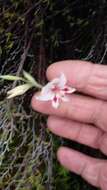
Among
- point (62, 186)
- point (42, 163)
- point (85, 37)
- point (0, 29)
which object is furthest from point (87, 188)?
point (0, 29)

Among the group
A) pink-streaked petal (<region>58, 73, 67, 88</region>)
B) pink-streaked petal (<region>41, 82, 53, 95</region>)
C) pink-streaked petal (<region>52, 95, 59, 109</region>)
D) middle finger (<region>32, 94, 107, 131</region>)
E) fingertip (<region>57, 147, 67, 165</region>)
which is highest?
pink-streaked petal (<region>58, 73, 67, 88</region>)

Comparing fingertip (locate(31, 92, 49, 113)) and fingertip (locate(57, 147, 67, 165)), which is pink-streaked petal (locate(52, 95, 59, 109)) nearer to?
fingertip (locate(31, 92, 49, 113))

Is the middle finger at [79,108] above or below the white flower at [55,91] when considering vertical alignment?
below

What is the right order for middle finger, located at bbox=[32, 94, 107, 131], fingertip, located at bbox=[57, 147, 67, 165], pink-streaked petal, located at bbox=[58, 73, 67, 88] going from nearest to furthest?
pink-streaked petal, located at bbox=[58, 73, 67, 88] → middle finger, located at bbox=[32, 94, 107, 131] → fingertip, located at bbox=[57, 147, 67, 165]

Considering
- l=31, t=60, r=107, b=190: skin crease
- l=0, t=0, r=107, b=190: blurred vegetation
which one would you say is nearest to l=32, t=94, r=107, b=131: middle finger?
l=31, t=60, r=107, b=190: skin crease

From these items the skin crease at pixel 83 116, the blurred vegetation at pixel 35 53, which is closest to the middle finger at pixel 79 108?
the skin crease at pixel 83 116

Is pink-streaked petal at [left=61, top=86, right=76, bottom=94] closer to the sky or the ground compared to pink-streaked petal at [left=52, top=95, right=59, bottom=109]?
closer to the sky

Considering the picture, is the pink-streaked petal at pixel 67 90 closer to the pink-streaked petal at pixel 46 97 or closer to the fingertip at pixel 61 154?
the pink-streaked petal at pixel 46 97
